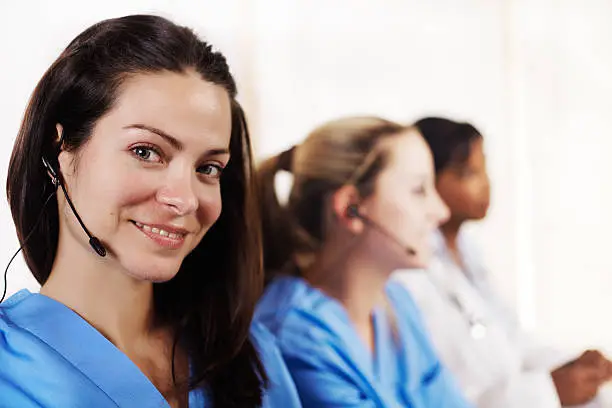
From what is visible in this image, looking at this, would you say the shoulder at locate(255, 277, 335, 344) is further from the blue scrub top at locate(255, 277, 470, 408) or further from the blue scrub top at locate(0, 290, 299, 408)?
the blue scrub top at locate(0, 290, 299, 408)

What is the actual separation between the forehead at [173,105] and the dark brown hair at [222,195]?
1cm

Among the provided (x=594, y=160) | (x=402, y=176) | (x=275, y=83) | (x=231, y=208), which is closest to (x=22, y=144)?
(x=231, y=208)

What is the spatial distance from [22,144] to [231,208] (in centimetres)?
30

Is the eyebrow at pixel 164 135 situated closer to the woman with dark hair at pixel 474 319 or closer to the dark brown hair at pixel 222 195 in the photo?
the dark brown hair at pixel 222 195

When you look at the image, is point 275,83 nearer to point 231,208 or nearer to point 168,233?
point 231,208

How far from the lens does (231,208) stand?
101 cm

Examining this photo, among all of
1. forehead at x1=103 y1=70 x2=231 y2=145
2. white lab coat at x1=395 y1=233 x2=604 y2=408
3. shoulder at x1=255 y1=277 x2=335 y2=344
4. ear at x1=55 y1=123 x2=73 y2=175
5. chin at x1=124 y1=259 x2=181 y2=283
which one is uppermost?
forehead at x1=103 y1=70 x2=231 y2=145

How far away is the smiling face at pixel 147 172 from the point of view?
0.80 meters

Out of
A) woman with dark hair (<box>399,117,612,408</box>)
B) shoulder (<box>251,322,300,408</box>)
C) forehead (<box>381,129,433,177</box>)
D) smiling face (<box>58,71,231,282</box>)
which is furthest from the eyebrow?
woman with dark hair (<box>399,117,612,408</box>)

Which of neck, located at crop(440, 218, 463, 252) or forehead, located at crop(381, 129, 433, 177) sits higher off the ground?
forehead, located at crop(381, 129, 433, 177)

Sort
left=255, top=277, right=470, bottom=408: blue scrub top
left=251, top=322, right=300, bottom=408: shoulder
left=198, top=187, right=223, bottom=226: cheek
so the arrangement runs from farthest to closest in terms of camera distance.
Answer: left=255, top=277, right=470, bottom=408: blue scrub top → left=251, top=322, right=300, bottom=408: shoulder → left=198, top=187, right=223, bottom=226: cheek

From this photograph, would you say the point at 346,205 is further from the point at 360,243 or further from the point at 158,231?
the point at 158,231

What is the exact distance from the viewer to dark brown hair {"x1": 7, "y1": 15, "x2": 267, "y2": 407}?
2.66ft

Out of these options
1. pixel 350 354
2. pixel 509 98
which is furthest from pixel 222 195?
pixel 509 98
